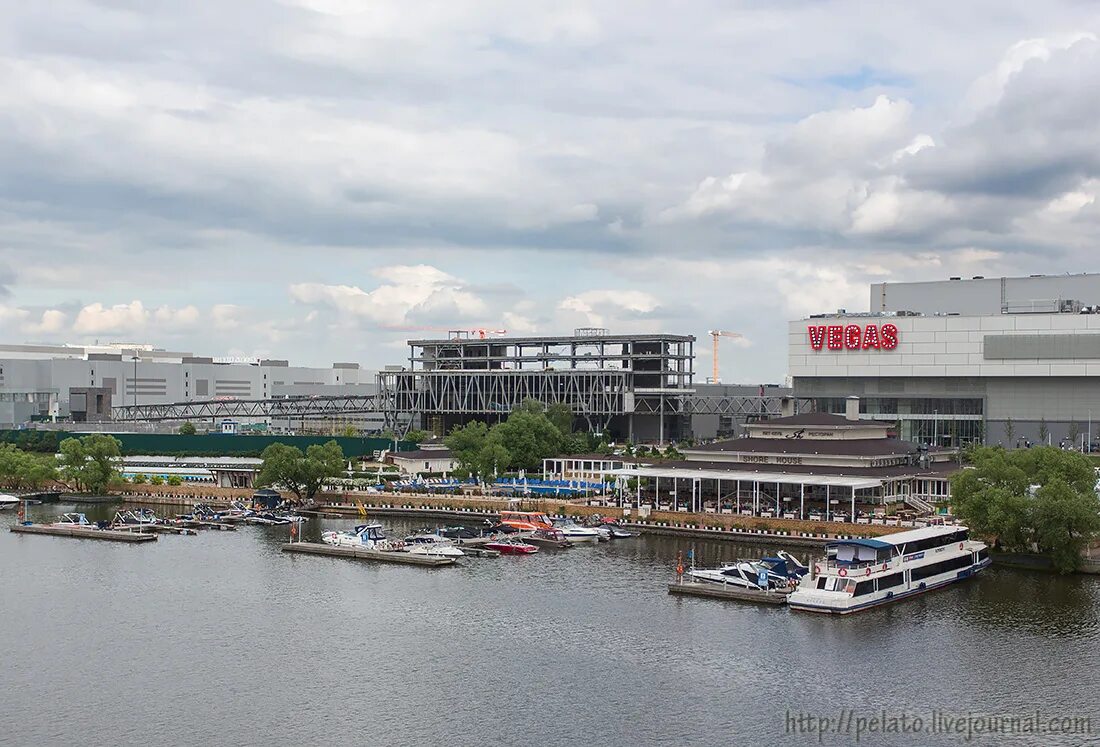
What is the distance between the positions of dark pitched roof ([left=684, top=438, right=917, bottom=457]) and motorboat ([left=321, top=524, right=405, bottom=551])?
24.9 m

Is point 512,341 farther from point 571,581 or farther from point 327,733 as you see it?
point 327,733

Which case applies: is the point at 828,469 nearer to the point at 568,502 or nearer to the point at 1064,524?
the point at 568,502

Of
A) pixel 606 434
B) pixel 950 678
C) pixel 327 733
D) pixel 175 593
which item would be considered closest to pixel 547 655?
pixel 327 733

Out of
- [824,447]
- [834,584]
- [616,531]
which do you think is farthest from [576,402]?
[834,584]

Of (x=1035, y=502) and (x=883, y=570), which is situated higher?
(x=1035, y=502)

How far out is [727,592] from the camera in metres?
50.3

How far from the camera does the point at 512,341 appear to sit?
139750 mm

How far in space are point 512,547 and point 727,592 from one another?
16.4 m

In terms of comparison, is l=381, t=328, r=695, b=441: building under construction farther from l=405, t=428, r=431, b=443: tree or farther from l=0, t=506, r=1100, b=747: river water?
l=0, t=506, r=1100, b=747: river water

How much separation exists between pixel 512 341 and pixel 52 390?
81.7 meters

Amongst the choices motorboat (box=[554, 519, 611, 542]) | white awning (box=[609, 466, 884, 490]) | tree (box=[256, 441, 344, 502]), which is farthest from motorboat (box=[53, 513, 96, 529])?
white awning (box=[609, 466, 884, 490])

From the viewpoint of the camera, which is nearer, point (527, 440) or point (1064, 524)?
point (1064, 524)

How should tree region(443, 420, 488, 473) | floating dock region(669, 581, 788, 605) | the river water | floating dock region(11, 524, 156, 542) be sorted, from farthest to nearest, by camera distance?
tree region(443, 420, 488, 473)
floating dock region(11, 524, 156, 542)
floating dock region(669, 581, 788, 605)
the river water

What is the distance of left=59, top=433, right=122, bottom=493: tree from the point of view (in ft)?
309
